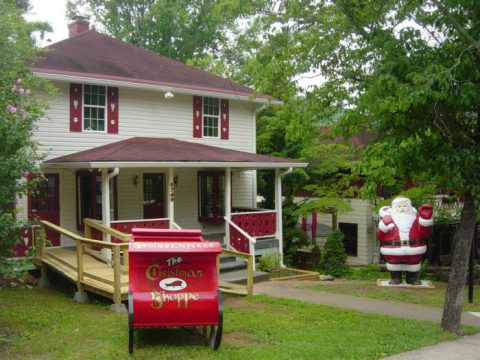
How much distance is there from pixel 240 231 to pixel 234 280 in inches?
103

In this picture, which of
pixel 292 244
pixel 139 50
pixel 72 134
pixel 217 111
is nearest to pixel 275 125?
pixel 217 111

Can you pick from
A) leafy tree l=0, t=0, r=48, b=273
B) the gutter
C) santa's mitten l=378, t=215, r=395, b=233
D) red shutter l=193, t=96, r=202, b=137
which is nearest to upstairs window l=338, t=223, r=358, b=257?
the gutter

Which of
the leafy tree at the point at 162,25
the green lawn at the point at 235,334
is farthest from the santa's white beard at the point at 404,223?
the leafy tree at the point at 162,25

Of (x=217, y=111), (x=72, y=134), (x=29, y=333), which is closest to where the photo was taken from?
(x=29, y=333)

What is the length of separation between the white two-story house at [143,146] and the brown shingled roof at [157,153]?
0.04 meters

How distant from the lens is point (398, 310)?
35.7 feet

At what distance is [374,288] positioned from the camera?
14086 mm

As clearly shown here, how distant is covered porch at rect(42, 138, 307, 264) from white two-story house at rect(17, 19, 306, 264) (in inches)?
1.2

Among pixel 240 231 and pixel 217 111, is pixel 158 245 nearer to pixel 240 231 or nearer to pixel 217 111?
pixel 240 231

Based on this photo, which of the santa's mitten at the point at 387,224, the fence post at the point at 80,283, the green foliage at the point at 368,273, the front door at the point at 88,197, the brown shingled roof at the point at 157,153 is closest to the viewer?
the fence post at the point at 80,283

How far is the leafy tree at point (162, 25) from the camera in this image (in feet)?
115

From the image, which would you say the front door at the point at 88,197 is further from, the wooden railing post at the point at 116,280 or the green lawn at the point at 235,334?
the wooden railing post at the point at 116,280

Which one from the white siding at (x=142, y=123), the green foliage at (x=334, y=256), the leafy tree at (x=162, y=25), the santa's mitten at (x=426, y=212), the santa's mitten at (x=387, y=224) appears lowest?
the green foliage at (x=334, y=256)

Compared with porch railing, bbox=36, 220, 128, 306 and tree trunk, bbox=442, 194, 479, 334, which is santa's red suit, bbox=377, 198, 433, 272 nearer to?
tree trunk, bbox=442, 194, 479, 334
